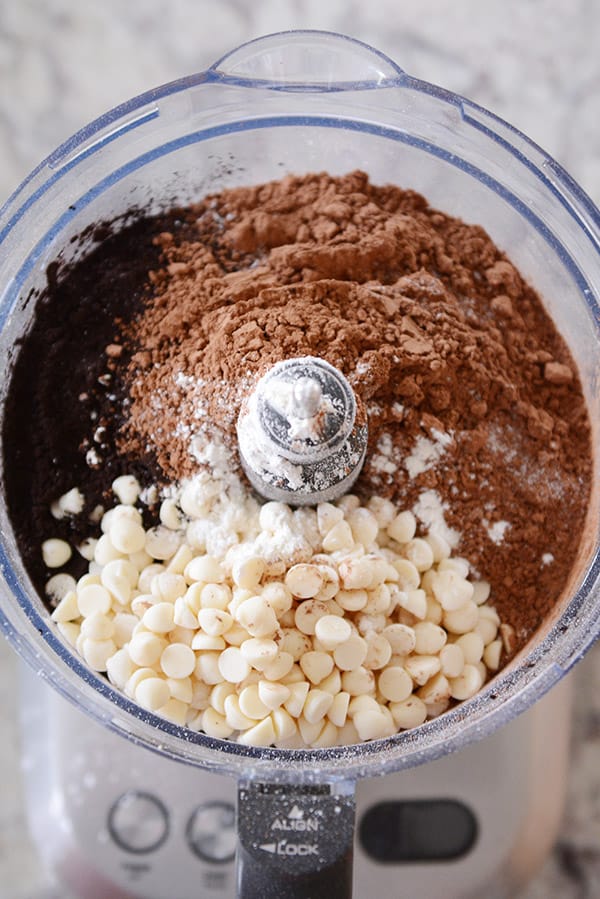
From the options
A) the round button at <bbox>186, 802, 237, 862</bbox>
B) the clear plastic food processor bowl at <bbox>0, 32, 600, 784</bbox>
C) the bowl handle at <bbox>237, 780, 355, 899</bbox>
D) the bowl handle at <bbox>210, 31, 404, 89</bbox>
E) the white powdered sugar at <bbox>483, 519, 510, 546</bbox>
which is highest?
the bowl handle at <bbox>210, 31, 404, 89</bbox>

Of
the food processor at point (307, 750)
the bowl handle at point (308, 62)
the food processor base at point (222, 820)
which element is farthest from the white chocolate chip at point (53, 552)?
the bowl handle at point (308, 62)

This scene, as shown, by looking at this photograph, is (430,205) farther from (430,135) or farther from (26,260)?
(26,260)

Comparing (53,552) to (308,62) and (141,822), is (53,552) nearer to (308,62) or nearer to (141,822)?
(141,822)

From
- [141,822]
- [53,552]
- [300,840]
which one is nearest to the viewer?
[300,840]

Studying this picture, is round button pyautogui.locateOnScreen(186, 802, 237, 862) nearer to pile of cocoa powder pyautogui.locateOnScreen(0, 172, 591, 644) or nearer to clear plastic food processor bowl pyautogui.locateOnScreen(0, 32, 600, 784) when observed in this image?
clear plastic food processor bowl pyautogui.locateOnScreen(0, 32, 600, 784)

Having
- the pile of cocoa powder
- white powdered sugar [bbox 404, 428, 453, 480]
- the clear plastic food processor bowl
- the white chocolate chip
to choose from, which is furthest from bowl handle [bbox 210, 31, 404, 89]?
the white chocolate chip

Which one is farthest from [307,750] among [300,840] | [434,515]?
[434,515]
